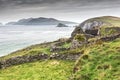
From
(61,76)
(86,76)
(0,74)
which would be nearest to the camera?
(86,76)

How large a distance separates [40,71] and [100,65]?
29.9ft

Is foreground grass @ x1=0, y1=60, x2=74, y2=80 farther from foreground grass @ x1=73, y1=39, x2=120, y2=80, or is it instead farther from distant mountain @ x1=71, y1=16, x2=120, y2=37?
distant mountain @ x1=71, y1=16, x2=120, y2=37

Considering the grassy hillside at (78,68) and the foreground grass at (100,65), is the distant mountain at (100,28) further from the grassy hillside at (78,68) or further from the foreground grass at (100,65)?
the foreground grass at (100,65)

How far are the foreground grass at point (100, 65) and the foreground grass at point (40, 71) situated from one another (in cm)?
280

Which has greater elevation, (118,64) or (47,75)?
(118,64)

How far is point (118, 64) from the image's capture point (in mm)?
27938

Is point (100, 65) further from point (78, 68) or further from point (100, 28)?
point (100, 28)

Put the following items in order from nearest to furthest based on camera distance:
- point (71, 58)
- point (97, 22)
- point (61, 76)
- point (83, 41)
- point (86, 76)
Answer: point (86, 76), point (61, 76), point (71, 58), point (83, 41), point (97, 22)

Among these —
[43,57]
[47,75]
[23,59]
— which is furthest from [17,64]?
[47,75]

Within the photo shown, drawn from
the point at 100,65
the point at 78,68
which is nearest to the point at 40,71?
the point at 78,68

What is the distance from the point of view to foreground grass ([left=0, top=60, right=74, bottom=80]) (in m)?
31.7

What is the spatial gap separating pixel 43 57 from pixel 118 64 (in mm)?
15817

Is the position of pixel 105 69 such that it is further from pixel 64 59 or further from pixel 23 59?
pixel 23 59

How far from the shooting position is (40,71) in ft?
113
